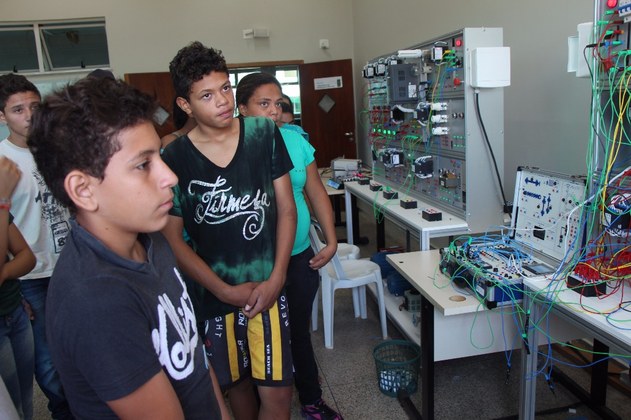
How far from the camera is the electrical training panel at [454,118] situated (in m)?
2.40

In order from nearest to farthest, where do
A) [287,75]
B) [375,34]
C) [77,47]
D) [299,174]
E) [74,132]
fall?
[74,132], [299,174], [375,34], [77,47], [287,75]

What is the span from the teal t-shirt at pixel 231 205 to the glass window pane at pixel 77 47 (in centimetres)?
599

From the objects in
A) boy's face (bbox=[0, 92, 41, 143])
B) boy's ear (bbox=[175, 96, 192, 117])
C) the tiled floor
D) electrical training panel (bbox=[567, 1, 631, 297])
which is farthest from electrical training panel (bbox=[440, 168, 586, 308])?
boy's face (bbox=[0, 92, 41, 143])

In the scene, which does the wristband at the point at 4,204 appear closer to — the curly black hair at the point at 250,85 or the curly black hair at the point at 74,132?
the curly black hair at the point at 74,132

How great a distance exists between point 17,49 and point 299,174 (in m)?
6.36

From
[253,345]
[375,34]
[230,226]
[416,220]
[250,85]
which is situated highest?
[375,34]

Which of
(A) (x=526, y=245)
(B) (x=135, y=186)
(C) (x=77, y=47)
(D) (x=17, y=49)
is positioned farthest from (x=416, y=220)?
(D) (x=17, y=49)

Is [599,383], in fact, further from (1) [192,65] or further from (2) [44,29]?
(2) [44,29]

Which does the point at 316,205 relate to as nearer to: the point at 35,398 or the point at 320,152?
the point at 35,398

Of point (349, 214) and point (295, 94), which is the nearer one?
point (349, 214)

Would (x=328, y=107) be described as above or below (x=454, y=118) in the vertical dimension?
above

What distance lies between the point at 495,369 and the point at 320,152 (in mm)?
4750

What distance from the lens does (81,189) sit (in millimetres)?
792

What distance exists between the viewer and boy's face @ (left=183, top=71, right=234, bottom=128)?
4.68 ft
